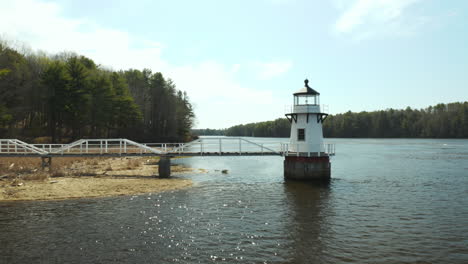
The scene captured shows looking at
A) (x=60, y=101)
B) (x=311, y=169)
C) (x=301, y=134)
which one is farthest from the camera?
(x=60, y=101)

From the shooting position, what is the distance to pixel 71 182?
23.8 m

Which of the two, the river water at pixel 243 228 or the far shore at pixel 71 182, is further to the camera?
the far shore at pixel 71 182

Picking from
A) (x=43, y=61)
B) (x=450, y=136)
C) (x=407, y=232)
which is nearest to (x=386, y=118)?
(x=450, y=136)

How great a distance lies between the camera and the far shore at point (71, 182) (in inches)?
794

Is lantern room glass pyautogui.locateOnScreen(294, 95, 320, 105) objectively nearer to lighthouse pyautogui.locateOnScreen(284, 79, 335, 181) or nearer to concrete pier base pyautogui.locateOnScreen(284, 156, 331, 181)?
lighthouse pyautogui.locateOnScreen(284, 79, 335, 181)

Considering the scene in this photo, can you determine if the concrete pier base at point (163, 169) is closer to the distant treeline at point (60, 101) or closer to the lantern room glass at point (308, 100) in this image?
the lantern room glass at point (308, 100)

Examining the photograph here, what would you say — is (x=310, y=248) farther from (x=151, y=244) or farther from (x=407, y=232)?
(x=151, y=244)

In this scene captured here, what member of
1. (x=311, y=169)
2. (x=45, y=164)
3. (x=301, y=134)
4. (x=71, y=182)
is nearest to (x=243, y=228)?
(x=311, y=169)

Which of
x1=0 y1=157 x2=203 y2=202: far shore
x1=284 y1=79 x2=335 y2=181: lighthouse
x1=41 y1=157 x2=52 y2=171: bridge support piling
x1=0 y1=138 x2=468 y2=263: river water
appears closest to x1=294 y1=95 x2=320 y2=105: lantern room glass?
x1=284 y1=79 x2=335 y2=181: lighthouse

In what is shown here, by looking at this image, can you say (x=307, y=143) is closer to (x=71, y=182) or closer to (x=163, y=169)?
(x=163, y=169)

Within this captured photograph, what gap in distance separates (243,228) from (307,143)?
1511 cm

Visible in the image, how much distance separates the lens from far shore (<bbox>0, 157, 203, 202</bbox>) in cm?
2016

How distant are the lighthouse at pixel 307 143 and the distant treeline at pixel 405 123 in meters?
145

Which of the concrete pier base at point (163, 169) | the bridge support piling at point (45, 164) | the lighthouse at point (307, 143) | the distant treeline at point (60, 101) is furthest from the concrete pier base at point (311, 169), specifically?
the distant treeline at point (60, 101)
